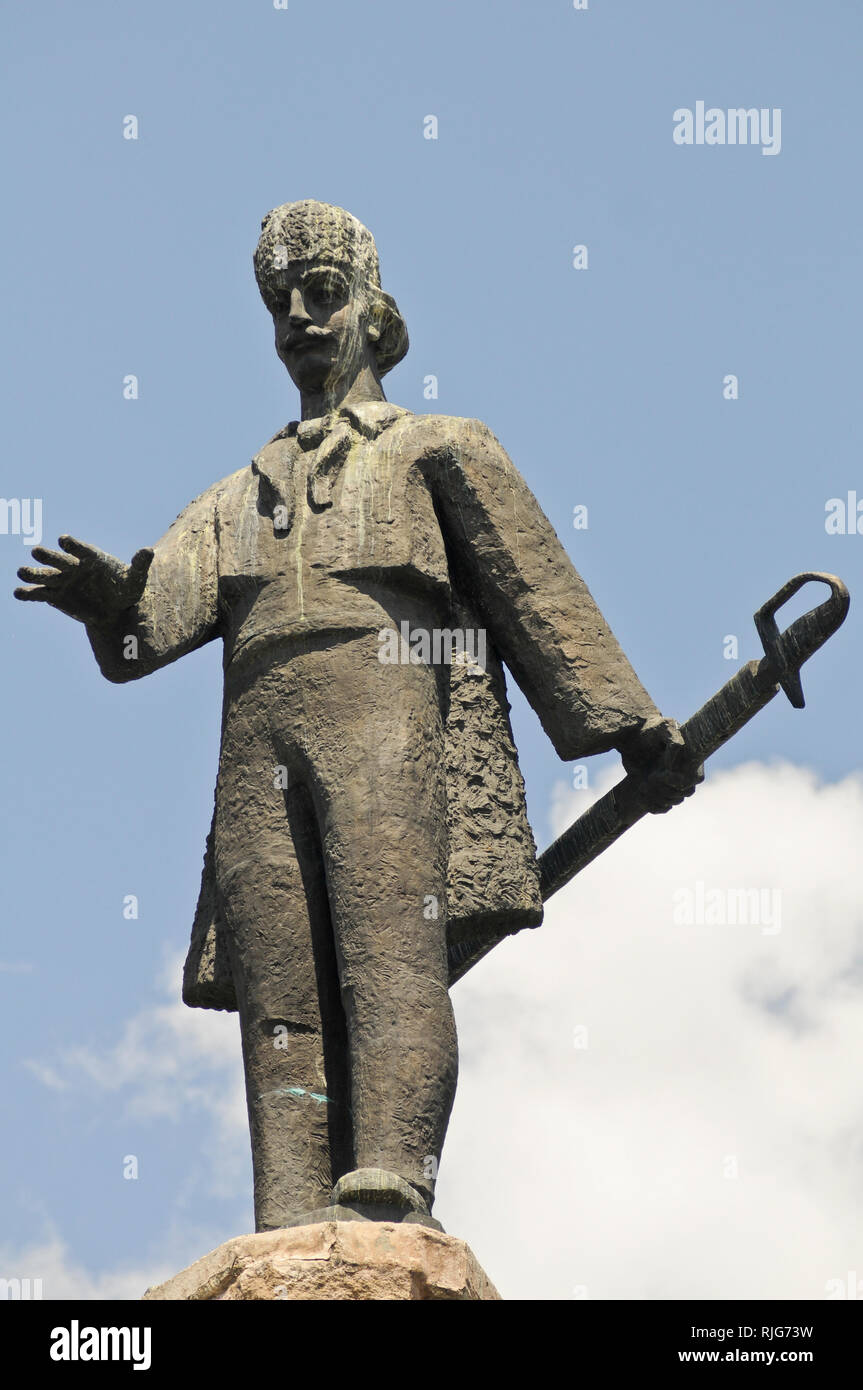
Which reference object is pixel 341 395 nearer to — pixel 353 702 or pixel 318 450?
pixel 318 450

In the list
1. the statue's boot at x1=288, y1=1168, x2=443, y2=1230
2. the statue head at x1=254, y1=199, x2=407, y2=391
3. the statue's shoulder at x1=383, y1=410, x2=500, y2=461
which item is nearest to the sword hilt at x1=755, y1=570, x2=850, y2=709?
the statue's shoulder at x1=383, y1=410, x2=500, y2=461

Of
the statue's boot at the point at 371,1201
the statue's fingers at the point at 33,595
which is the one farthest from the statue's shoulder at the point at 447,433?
the statue's boot at the point at 371,1201

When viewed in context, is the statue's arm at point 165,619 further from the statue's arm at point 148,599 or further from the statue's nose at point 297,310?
the statue's nose at point 297,310

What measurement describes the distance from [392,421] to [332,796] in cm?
153

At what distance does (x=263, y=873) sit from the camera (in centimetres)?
844

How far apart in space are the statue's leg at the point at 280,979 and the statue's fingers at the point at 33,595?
0.77 m

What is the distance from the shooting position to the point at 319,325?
9094mm

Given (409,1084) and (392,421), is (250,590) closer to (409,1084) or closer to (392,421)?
(392,421)

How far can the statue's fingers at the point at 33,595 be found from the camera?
28.2ft

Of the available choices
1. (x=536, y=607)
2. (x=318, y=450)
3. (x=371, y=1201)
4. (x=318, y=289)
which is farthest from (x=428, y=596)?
(x=371, y=1201)

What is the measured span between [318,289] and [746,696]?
2.15m

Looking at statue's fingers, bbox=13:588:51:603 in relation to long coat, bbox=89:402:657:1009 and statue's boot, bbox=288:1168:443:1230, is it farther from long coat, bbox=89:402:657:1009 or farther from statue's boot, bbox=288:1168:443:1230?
statue's boot, bbox=288:1168:443:1230
